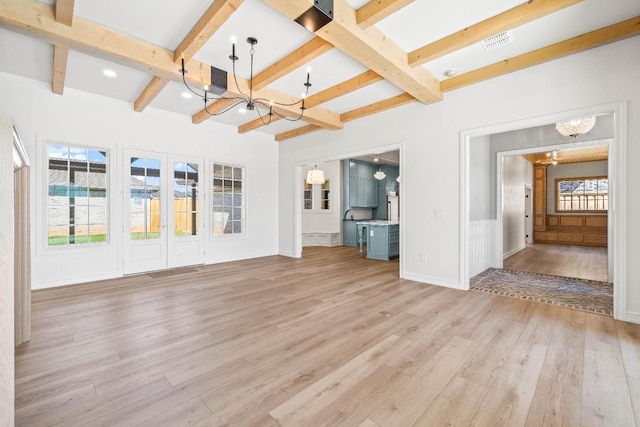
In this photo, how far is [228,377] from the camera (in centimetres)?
200

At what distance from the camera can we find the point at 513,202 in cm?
738

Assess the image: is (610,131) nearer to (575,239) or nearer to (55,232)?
(575,239)

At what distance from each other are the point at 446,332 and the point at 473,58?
3286 millimetres

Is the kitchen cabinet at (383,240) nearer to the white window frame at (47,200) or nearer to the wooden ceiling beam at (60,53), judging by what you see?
the white window frame at (47,200)

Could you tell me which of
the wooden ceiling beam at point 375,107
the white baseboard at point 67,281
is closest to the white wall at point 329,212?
the wooden ceiling beam at point 375,107

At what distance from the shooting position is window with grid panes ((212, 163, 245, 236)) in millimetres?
6242

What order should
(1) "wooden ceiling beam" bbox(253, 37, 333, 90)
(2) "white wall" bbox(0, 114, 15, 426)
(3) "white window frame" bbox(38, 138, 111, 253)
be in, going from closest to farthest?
(2) "white wall" bbox(0, 114, 15, 426) < (1) "wooden ceiling beam" bbox(253, 37, 333, 90) < (3) "white window frame" bbox(38, 138, 111, 253)

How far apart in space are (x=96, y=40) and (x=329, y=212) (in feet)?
23.3

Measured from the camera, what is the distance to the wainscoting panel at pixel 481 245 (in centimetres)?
494

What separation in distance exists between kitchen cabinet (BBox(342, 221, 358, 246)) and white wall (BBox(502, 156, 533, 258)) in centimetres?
407

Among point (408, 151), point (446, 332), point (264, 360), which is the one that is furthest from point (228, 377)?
point (408, 151)

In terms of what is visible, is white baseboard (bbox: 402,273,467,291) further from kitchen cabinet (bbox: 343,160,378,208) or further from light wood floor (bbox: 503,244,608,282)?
kitchen cabinet (bbox: 343,160,378,208)

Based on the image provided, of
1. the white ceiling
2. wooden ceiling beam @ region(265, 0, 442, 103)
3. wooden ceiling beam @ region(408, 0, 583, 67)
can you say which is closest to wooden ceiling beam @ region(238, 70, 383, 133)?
the white ceiling

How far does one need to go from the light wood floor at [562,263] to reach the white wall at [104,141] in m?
6.19
